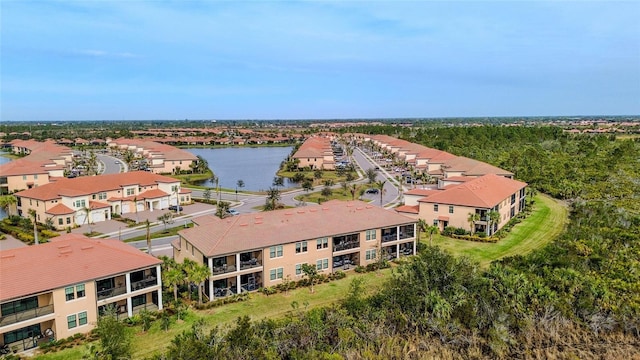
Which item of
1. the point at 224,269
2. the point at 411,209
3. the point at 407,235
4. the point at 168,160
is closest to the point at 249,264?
the point at 224,269

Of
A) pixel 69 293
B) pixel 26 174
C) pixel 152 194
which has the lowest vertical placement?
pixel 69 293

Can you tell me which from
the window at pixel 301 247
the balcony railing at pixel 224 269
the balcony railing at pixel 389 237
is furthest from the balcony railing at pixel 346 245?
the balcony railing at pixel 224 269

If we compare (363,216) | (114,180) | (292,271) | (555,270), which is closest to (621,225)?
(555,270)

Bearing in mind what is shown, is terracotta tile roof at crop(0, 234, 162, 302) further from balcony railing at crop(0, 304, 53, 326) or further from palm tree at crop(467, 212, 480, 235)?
palm tree at crop(467, 212, 480, 235)

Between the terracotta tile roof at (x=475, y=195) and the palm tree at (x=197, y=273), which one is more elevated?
the terracotta tile roof at (x=475, y=195)

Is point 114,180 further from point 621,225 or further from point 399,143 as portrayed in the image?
point 399,143

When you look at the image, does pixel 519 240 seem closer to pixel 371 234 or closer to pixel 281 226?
pixel 371 234

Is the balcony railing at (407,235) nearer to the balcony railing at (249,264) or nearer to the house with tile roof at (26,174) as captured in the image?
the balcony railing at (249,264)
